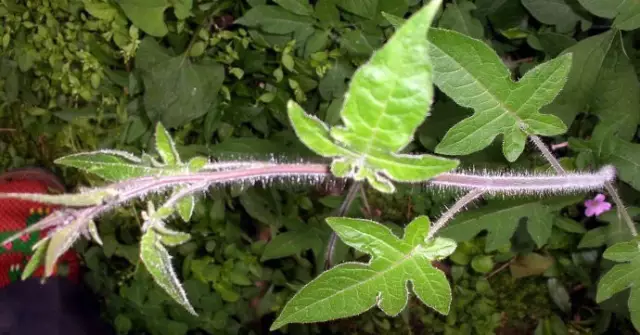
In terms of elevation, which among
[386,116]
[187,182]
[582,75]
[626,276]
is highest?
[386,116]

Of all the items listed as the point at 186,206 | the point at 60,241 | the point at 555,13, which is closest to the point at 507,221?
the point at 555,13

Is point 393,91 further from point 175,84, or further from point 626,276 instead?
point 175,84

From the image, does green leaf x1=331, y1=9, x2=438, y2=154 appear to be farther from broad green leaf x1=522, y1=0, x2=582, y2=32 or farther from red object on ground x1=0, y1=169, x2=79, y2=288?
red object on ground x1=0, y1=169, x2=79, y2=288

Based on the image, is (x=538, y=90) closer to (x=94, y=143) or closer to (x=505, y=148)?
(x=505, y=148)

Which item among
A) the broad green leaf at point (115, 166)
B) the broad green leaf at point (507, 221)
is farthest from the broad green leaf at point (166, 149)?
the broad green leaf at point (507, 221)

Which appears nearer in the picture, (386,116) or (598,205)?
(386,116)

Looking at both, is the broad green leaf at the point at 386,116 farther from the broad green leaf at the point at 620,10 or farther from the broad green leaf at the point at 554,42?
the broad green leaf at the point at 554,42

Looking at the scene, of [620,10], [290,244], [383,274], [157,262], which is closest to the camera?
[157,262]

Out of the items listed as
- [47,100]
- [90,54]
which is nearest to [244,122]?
[90,54]
